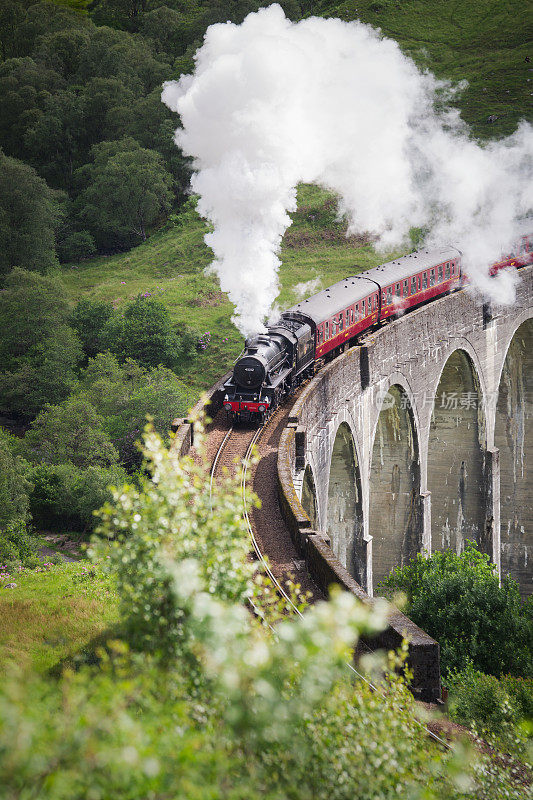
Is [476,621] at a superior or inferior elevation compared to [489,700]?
superior

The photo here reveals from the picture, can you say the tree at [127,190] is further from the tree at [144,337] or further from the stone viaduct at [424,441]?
the stone viaduct at [424,441]

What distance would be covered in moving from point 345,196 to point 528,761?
5004cm

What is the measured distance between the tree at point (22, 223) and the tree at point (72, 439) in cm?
2077

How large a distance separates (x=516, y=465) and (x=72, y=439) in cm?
2069

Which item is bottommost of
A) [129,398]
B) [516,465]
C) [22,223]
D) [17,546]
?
[17,546]

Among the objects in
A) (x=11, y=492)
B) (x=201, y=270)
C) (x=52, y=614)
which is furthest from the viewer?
(x=201, y=270)

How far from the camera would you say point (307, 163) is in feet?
76.5

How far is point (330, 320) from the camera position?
77.7 feet

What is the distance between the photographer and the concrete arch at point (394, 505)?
1136 inches

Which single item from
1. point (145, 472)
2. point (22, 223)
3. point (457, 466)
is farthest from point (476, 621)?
point (22, 223)

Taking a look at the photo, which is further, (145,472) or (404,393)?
(404,393)

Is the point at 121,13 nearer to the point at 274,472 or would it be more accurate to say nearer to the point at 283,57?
the point at 283,57

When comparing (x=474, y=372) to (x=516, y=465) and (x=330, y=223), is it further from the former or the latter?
(x=330, y=223)

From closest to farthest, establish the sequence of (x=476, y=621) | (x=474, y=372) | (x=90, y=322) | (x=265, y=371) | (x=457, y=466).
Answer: (x=476, y=621), (x=265, y=371), (x=474, y=372), (x=457, y=466), (x=90, y=322)
